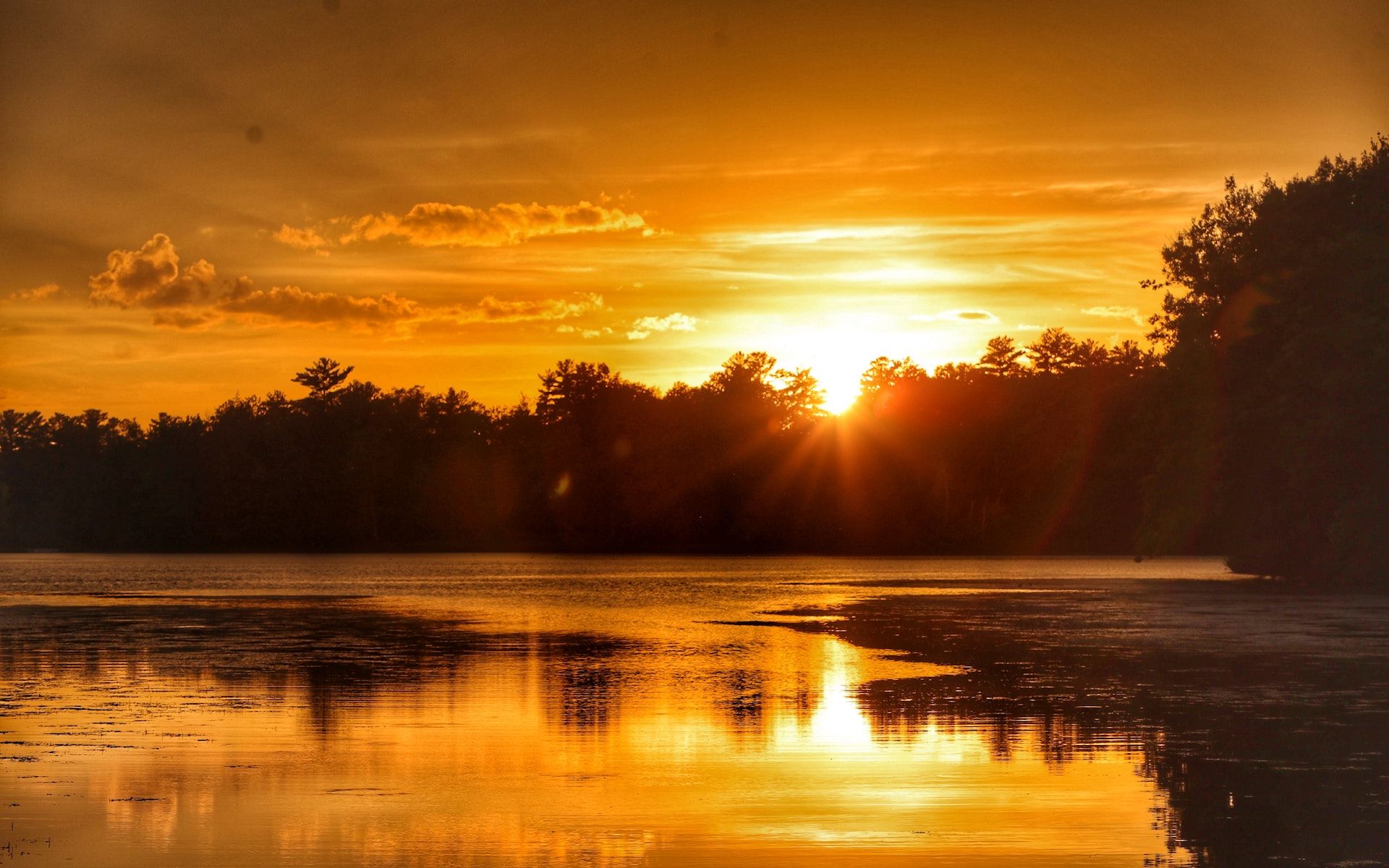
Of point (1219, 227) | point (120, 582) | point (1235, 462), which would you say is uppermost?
point (1219, 227)

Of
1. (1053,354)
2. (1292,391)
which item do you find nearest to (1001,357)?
(1053,354)

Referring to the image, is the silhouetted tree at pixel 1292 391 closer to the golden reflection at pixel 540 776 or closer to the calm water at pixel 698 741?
the calm water at pixel 698 741

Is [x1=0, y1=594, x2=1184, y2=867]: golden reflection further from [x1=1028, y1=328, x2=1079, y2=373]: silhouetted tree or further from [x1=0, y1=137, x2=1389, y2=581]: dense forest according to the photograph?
[x1=1028, y1=328, x2=1079, y2=373]: silhouetted tree

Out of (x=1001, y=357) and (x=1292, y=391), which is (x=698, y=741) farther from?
(x=1001, y=357)

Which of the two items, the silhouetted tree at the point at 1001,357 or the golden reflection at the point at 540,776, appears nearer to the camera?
the golden reflection at the point at 540,776

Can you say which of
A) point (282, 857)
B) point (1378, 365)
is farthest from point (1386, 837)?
point (1378, 365)

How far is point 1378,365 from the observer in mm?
51781

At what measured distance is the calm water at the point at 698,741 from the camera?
1169 cm

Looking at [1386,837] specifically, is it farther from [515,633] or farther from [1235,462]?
[1235,462]

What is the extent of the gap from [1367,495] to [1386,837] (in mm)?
45224

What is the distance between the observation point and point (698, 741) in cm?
1688

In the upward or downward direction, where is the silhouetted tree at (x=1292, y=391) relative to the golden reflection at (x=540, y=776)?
upward

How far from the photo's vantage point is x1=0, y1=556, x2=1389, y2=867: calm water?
460 inches

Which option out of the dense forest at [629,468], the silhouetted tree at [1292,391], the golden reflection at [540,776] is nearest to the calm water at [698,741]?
the golden reflection at [540,776]
